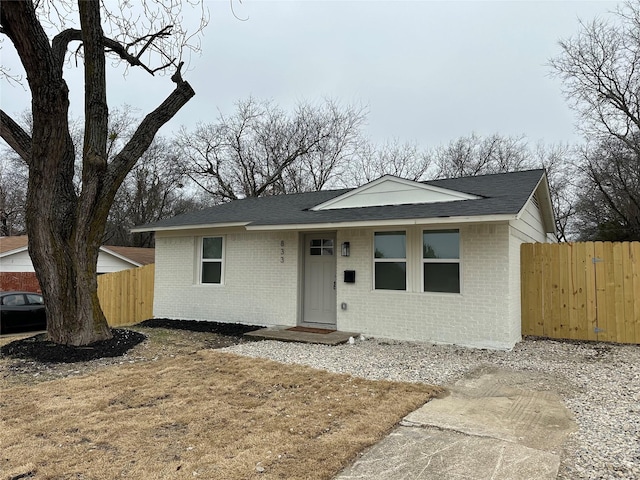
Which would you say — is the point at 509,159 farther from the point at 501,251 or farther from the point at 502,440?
the point at 502,440

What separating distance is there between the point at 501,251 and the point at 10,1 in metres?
8.37

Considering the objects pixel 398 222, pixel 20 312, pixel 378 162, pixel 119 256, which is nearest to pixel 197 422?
pixel 398 222

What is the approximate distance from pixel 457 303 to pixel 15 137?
8.37m

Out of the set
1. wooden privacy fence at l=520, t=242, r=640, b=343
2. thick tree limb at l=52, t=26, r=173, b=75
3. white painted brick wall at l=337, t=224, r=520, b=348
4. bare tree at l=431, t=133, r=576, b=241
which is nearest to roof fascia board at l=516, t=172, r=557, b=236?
wooden privacy fence at l=520, t=242, r=640, b=343

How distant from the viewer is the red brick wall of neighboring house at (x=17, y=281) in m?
17.2

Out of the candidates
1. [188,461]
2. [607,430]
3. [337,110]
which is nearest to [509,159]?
[337,110]

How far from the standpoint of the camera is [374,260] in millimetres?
8273

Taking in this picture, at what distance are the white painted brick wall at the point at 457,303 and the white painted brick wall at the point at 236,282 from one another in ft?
5.71

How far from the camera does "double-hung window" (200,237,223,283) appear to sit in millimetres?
10484

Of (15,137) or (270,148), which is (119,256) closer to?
(270,148)

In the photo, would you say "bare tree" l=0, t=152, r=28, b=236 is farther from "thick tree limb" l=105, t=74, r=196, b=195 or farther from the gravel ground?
the gravel ground

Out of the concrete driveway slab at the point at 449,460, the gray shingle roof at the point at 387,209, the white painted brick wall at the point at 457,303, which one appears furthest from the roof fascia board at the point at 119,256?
the concrete driveway slab at the point at 449,460

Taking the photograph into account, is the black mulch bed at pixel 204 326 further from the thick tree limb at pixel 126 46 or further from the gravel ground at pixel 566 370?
the thick tree limb at pixel 126 46

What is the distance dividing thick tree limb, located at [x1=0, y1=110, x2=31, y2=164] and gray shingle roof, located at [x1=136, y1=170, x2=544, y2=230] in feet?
12.9
